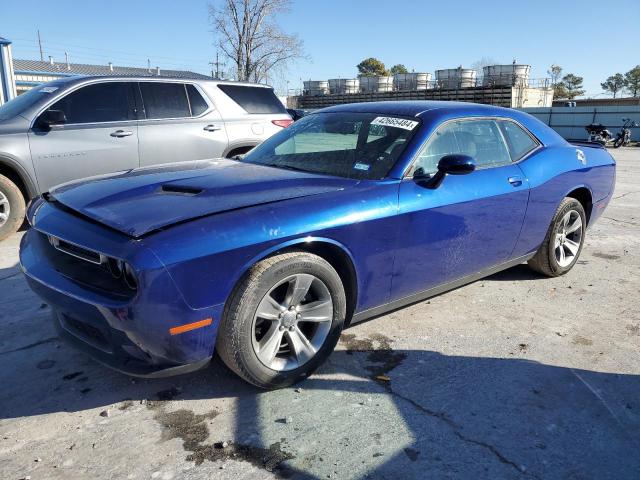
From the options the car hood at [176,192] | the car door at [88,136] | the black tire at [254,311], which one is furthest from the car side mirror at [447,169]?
the car door at [88,136]

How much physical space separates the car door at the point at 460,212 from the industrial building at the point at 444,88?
A: 122 ft

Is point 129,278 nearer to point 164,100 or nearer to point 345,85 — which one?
point 164,100

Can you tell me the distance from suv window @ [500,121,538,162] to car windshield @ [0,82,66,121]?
15.7 ft

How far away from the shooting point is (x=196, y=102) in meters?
6.65

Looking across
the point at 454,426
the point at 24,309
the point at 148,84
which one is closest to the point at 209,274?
the point at 454,426

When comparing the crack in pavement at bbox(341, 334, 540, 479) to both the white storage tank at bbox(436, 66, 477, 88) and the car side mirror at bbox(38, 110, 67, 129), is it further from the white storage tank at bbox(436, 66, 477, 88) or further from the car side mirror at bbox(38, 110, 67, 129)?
the white storage tank at bbox(436, 66, 477, 88)

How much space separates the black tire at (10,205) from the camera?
5.46 meters

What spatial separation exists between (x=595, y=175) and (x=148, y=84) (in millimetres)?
5079

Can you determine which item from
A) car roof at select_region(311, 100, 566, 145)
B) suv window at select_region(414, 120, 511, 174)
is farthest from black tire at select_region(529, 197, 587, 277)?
suv window at select_region(414, 120, 511, 174)

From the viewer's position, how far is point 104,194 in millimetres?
2883

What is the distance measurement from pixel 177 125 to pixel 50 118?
4.68 ft

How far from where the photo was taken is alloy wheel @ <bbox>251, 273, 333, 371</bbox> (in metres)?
2.71

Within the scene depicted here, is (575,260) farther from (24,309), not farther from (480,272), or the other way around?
(24,309)

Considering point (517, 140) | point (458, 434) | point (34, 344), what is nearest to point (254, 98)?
point (517, 140)
